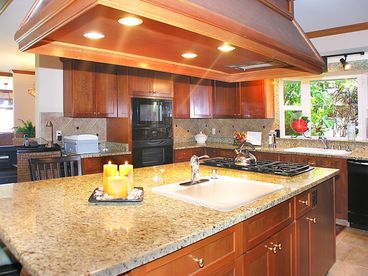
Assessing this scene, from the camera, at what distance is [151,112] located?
468 cm

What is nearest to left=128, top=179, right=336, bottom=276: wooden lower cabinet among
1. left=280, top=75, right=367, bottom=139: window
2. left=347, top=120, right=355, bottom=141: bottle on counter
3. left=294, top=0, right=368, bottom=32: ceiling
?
left=294, top=0, right=368, bottom=32: ceiling

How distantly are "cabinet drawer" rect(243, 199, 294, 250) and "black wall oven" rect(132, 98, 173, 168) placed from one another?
291cm

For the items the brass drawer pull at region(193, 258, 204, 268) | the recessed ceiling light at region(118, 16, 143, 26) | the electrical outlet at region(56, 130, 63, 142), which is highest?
the recessed ceiling light at region(118, 16, 143, 26)

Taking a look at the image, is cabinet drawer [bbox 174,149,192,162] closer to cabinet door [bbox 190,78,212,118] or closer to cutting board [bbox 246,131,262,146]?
cabinet door [bbox 190,78,212,118]

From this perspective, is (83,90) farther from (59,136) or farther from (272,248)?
(272,248)

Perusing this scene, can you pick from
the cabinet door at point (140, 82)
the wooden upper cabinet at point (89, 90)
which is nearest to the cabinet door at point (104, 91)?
the wooden upper cabinet at point (89, 90)

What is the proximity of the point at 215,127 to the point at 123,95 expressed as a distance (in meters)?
2.23

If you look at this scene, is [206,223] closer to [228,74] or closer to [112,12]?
[112,12]

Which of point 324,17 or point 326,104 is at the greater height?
point 324,17

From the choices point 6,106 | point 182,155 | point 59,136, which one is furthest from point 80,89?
point 6,106

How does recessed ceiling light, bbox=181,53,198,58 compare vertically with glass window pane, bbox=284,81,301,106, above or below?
below

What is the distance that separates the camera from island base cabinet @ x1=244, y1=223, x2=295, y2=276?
5.06 feet

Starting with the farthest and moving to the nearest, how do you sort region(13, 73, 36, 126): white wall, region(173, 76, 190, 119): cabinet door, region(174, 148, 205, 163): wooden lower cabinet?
region(13, 73, 36, 126): white wall < region(173, 76, 190, 119): cabinet door < region(174, 148, 205, 163): wooden lower cabinet

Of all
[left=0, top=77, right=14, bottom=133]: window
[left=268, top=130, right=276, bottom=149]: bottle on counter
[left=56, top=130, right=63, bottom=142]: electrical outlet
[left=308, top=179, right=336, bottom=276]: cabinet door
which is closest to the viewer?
[left=308, top=179, right=336, bottom=276]: cabinet door
